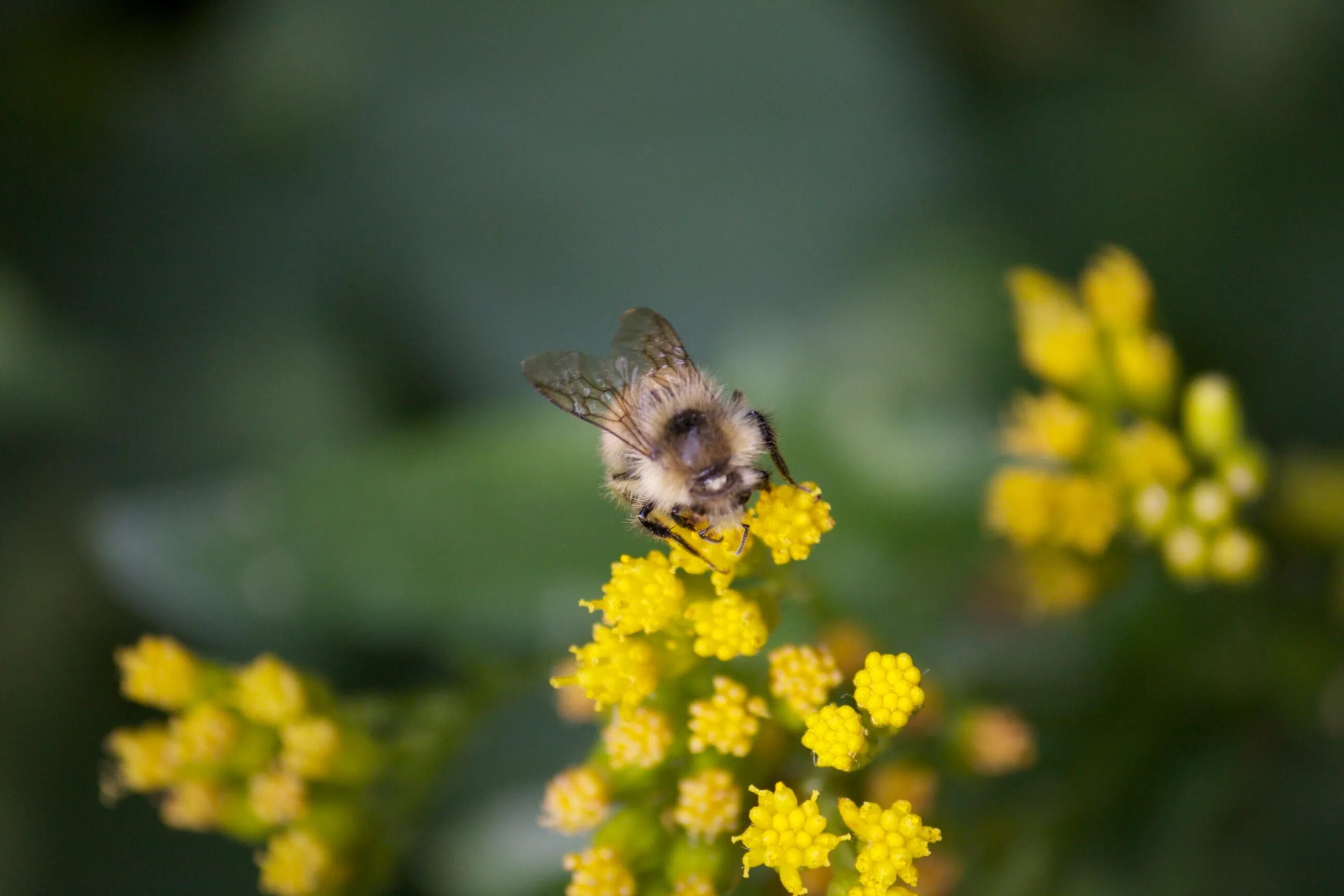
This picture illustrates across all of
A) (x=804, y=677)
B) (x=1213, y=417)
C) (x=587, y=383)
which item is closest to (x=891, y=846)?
(x=804, y=677)

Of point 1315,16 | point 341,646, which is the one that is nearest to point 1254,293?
point 1315,16

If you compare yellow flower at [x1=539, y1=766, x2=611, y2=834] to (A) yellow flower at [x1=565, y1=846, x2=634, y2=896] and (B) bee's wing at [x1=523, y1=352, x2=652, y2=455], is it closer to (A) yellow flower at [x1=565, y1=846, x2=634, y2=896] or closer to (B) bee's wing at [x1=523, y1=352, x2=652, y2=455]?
(A) yellow flower at [x1=565, y1=846, x2=634, y2=896]

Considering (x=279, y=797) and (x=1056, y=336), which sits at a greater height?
(x=1056, y=336)

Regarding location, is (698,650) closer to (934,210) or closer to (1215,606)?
(1215,606)

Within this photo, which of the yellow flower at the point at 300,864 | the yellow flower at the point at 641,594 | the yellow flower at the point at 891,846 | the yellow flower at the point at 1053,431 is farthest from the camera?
the yellow flower at the point at 1053,431

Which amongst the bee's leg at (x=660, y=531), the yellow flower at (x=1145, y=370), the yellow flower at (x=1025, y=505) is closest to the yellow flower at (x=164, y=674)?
the bee's leg at (x=660, y=531)

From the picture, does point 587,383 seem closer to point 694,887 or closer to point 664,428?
point 664,428

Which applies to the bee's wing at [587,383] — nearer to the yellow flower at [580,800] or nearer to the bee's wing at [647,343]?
the bee's wing at [647,343]
